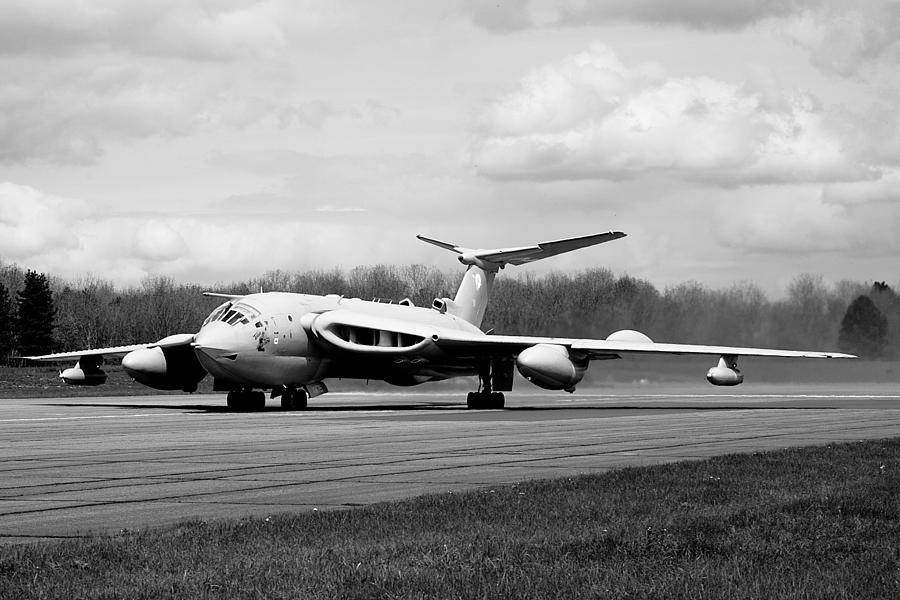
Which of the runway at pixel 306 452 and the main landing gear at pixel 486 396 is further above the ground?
the main landing gear at pixel 486 396

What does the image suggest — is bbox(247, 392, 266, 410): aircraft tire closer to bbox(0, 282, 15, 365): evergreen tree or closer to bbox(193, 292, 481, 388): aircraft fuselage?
bbox(193, 292, 481, 388): aircraft fuselage

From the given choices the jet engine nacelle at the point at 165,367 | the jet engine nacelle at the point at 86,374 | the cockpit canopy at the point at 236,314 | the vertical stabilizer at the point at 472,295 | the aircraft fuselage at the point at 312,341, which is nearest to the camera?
the aircraft fuselage at the point at 312,341

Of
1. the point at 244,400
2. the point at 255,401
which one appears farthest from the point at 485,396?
the point at 244,400

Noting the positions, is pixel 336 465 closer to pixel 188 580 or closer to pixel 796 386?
pixel 188 580

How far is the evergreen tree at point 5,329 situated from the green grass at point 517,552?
97635 mm

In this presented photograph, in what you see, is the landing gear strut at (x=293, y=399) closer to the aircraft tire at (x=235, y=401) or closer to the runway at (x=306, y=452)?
the aircraft tire at (x=235, y=401)

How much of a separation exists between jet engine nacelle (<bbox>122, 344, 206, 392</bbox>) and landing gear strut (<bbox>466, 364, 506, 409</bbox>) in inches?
327

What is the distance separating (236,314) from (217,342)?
59.0 inches

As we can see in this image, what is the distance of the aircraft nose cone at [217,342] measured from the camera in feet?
105

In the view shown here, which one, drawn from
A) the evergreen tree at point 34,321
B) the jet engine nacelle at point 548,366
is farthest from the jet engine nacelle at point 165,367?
the evergreen tree at point 34,321

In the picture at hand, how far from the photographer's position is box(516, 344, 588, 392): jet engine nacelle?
32906 millimetres

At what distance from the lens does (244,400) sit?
113ft

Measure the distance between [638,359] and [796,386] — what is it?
1364 centimetres

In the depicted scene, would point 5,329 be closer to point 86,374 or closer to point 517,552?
point 86,374
